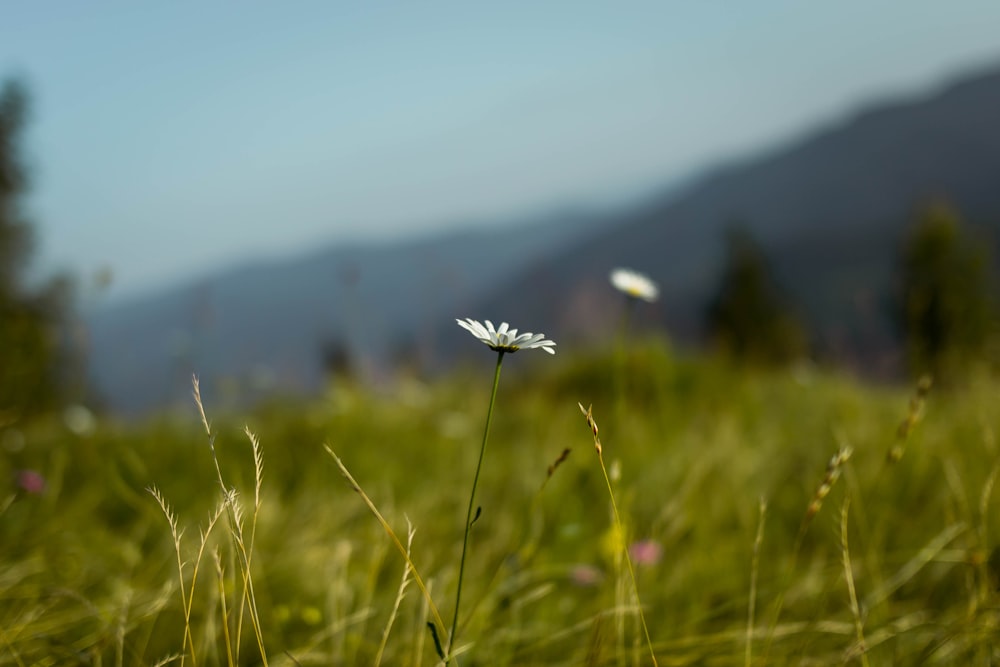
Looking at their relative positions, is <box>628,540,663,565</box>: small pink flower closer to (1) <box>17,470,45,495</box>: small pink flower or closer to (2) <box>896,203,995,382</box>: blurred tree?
(1) <box>17,470,45,495</box>: small pink flower

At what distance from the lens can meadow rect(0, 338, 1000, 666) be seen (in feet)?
4.38

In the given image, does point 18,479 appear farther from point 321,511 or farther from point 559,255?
point 559,255

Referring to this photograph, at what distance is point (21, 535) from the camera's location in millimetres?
2152

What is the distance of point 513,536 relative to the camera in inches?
88.7

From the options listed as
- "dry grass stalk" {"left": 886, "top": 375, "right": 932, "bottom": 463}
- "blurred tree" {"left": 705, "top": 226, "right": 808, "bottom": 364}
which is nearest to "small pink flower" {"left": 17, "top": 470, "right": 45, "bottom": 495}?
"dry grass stalk" {"left": 886, "top": 375, "right": 932, "bottom": 463}

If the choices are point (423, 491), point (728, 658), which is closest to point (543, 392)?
point (423, 491)

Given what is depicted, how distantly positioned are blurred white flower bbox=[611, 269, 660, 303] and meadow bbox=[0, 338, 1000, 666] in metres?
0.17

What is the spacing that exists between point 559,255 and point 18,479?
18778cm

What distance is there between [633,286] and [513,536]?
2.63 ft

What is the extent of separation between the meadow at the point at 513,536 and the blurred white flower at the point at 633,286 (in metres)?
0.17

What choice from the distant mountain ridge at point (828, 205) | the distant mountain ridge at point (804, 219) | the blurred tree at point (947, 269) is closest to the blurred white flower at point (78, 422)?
the blurred tree at point (947, 269)

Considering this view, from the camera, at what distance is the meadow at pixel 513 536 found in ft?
4.38

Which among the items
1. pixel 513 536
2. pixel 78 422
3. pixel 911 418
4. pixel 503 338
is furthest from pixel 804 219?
pixel 503 338

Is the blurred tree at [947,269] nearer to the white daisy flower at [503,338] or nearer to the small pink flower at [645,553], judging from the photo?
the small pink flower at [645,553]
